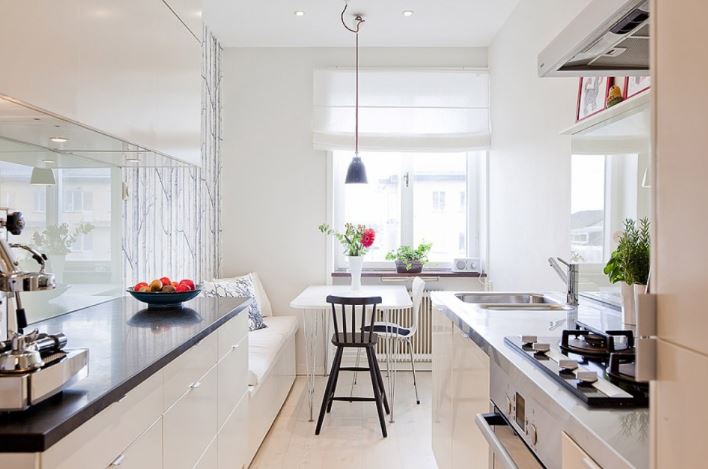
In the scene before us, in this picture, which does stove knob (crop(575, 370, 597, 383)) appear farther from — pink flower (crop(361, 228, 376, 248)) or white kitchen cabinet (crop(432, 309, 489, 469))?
pink flower (crop(361, 228, 376, 248))

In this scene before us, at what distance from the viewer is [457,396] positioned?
6.44 feet

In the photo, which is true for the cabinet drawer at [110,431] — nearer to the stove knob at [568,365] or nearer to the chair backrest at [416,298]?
the stove knob at [568,365]

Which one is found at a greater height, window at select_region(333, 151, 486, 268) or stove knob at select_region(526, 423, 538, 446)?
window at select_region(333, 151, 486, 268)

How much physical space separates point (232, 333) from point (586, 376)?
160cm

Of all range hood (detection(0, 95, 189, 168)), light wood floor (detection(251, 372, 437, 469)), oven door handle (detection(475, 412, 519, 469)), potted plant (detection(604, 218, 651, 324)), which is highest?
range hood (detection(0, 95, 189, 168))

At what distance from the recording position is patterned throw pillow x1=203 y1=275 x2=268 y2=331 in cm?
346

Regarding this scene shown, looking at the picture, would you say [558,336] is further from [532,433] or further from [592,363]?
[532,433]

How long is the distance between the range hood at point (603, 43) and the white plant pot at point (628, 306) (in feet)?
1.94

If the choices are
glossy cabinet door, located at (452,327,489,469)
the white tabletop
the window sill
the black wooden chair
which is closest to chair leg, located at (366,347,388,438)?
the black wooden chair

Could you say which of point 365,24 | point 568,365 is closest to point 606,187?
point 568,365

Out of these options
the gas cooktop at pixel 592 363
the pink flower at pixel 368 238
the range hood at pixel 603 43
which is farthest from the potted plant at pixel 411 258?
the range hood at pixel 603 43

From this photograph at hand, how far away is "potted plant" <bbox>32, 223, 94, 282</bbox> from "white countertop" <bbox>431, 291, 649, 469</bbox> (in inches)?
62.7

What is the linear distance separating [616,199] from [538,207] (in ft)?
5.17

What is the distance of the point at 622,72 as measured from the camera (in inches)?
54.6
